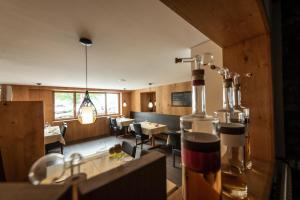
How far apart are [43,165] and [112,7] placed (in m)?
1.19

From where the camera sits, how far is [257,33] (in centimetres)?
73

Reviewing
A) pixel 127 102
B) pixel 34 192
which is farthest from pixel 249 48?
pixel 127 102

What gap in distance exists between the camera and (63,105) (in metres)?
5.59

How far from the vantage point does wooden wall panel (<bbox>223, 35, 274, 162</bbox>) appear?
0.73 metres

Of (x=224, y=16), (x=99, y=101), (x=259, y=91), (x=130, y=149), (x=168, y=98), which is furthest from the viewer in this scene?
(x=99, y=101)

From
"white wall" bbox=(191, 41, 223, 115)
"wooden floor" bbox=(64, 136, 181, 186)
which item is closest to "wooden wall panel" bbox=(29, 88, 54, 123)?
"wooden floor" bbox=(64, 136, 181, 186)

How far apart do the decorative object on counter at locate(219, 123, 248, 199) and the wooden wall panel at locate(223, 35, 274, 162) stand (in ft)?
0.94

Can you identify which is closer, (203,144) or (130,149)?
(203,144)

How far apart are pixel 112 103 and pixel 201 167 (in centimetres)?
707

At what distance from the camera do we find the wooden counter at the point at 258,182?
1.40ft

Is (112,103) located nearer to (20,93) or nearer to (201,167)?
(20,93)

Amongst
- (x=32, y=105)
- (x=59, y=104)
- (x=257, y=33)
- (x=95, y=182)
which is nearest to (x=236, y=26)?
(x=257, y=33)

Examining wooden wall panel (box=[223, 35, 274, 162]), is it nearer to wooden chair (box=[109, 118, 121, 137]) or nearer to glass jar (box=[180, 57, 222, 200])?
→ glass jar (box=[180, 57, 222, 200])

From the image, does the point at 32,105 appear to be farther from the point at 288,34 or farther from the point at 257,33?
the point at 288,34
